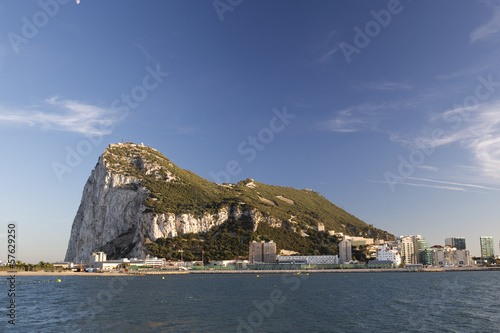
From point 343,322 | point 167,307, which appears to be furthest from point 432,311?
point 167,307

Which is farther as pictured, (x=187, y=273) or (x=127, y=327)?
(x=187, y=273)

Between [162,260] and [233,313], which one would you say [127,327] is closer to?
[233,313]

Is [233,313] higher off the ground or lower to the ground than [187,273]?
higher

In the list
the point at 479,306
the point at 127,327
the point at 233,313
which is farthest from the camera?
the point at 479,306

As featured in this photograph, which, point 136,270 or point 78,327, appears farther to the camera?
point 136,270

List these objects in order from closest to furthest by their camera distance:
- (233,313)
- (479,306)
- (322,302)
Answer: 1. (233,313)
2. (479,306)
3. (322,302)

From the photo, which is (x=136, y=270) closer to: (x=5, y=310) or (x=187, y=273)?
(x=187, y=273)

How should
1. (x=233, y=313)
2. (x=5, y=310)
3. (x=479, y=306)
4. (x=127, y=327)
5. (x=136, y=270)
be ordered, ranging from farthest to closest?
(x=136, y=270) → (x=479, y=306) → (x=5, y=310) → (x=233, y=313) → (x=127, y=327)

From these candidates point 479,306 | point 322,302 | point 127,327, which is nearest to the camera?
point 127,327

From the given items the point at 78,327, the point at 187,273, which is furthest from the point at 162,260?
the point at 78,327
